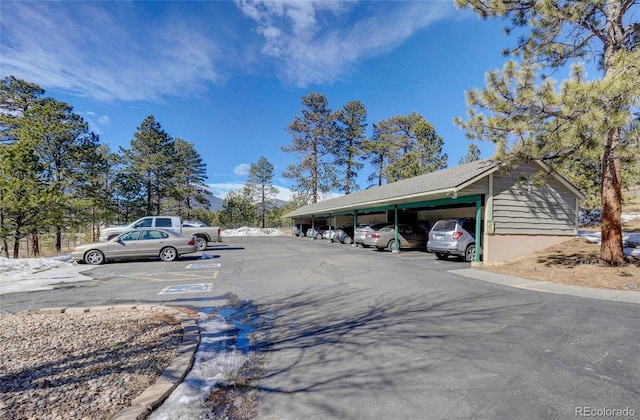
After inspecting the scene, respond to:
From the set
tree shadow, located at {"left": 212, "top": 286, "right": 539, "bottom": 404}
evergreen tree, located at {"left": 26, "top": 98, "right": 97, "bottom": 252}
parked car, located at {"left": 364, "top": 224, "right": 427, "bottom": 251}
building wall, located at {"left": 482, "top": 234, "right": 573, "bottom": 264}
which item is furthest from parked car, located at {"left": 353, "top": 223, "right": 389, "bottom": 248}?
evergreen tree, located at {"left": 26, "top": 98, "right": 97, "bottom": 252}

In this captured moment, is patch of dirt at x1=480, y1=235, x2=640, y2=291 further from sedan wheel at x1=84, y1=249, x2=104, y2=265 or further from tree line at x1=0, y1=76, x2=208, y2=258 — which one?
tree line at x1=0, y1=76, x2=208, y2=258

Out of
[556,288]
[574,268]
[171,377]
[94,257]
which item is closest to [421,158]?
[574,268]

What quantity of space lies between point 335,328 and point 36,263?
12094 millimetres

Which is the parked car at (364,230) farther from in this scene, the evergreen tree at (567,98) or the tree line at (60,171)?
the tree line at (60,171)

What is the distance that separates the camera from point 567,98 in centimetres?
641

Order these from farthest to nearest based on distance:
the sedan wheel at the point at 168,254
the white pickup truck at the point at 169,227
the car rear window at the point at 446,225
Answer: the white pickup truck at the point at 169,227 → the sedan wheel at the point at 168,254 → the car rear window at the point at 446,225

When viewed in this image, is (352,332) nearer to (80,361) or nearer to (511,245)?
(80,361)

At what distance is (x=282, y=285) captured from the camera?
25.4 ft

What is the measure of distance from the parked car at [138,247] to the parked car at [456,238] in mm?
9467

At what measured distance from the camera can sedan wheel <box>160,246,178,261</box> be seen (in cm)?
1253

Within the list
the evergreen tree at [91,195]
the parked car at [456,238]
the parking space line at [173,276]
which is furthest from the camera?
the evergreen tree at [91,195]

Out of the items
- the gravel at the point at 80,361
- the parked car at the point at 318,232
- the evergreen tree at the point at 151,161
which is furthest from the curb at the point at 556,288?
the evergreen tree at the point at 151,161

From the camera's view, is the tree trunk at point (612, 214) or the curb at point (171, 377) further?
the tree trunk at point (612, 214)

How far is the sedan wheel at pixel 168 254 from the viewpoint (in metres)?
12.5
